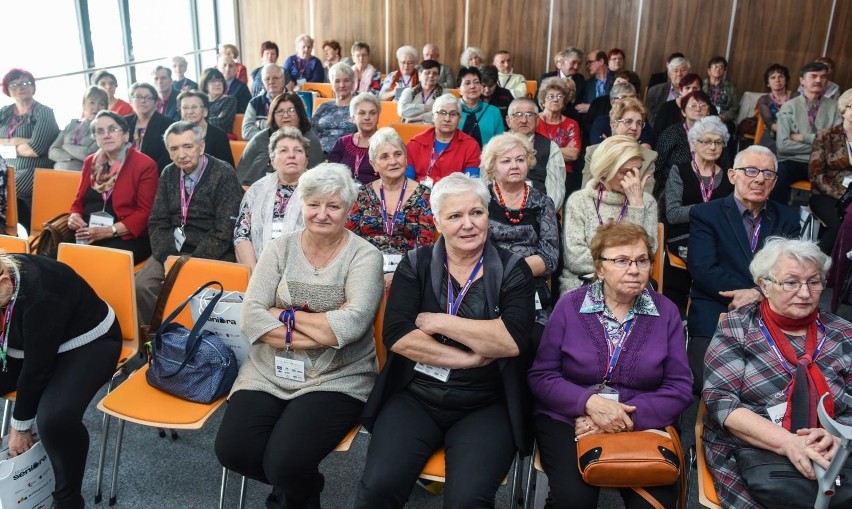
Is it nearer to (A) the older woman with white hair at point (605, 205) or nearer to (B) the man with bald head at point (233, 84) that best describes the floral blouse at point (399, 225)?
(A) the older woman with white hair at point (605, 205)

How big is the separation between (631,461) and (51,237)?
133 inches

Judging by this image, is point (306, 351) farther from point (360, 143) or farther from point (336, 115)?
point (336, 115)

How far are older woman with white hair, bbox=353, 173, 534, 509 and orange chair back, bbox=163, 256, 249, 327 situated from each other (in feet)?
2.44

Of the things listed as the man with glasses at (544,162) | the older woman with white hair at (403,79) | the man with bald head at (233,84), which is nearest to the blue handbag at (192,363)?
the man with glasses at (544,162)

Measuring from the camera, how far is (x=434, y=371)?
2352 mm

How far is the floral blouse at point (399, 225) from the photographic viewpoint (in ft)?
11.1

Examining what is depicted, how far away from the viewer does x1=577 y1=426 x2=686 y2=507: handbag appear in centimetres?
198

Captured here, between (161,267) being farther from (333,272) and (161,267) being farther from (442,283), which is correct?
(442,283)

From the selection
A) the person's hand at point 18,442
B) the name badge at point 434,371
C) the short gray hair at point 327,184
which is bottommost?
the person's hand at point 18,442

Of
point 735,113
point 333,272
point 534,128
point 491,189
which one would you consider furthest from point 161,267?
point 735,113

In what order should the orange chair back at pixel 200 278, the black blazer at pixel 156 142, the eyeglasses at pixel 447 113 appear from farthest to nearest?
the black blazer at pixel 156 142 < the eyeglasses at pixel 447 113 < the orange chair back at pixel 200 278

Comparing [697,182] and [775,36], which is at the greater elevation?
[775,36]

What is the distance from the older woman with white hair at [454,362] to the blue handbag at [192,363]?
0.62 m

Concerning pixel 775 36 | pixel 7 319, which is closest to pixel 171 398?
pixel 7 319
